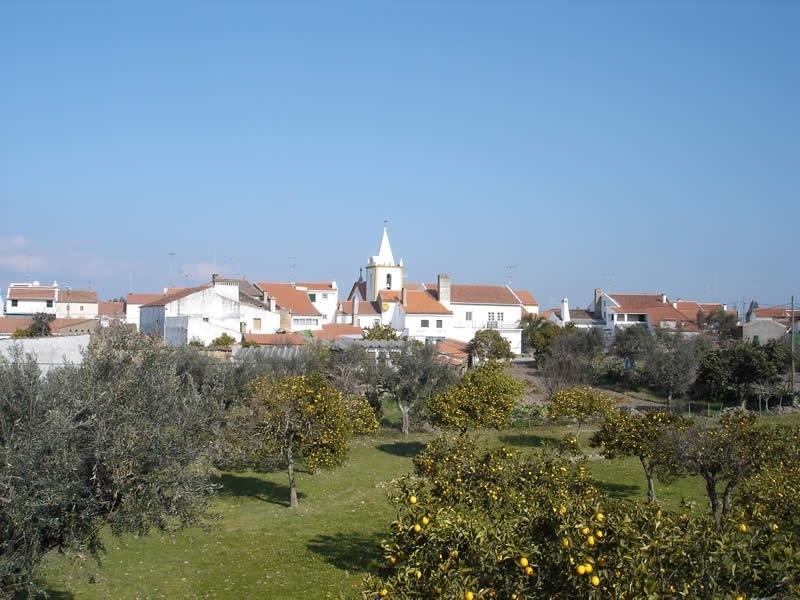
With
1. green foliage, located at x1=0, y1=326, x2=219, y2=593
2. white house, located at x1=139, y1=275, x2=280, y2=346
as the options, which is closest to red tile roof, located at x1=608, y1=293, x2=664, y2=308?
white house, located at x1=139, y1=275, x2=280, y2=346

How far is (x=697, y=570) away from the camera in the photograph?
7.59 metres

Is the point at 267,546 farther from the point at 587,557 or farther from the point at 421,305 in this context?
the point at 421,305

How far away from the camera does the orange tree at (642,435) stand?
22.9m

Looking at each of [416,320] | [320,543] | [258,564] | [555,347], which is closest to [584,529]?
[258,564]

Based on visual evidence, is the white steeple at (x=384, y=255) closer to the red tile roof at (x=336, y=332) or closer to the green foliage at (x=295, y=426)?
the red tile roof at (x=336, y=332)

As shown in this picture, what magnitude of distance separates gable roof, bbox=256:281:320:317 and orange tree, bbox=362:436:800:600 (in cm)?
7765

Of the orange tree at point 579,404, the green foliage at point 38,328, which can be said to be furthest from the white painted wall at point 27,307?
the orange tree at point 579,404

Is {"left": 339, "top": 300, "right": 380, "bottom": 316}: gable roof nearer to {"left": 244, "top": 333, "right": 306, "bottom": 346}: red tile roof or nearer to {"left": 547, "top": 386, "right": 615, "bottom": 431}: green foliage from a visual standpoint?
{"left": 244, "top": 333, "right": 306, "bottom": 346}: red tile roof

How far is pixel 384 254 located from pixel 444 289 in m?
15.3

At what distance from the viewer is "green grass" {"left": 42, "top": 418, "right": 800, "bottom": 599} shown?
57.1 feet

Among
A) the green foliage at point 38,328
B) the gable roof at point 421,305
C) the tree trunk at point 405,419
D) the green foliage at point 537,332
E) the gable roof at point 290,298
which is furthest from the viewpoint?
the gable roof at point 421,305

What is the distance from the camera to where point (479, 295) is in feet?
324

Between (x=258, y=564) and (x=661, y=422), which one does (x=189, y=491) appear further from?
(x=661, y=422)

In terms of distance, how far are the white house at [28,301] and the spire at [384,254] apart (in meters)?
44.2
